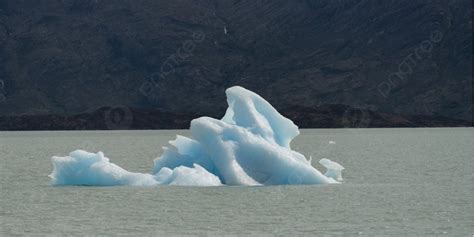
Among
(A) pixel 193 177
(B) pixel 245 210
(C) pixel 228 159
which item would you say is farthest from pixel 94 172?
(B) pixel 245 210

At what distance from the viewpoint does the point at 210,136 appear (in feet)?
131

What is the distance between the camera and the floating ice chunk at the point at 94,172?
41.2m

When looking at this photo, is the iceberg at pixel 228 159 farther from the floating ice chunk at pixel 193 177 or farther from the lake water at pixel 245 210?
→ the lake water at pixel 245 210

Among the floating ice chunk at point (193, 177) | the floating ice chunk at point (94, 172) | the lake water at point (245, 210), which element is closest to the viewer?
the lake water at point (245, 210)

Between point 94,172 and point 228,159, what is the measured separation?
652 centimetres

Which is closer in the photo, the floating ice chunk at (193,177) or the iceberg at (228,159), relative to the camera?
the iceberg at (228,159)

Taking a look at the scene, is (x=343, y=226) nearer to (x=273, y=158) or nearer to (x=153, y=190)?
(x=273, y=158)

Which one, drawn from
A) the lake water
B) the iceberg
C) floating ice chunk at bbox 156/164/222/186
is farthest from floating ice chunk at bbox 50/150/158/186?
floating ice chunk at bbox 156/164/222/186

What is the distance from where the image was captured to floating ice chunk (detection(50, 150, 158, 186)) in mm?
41219

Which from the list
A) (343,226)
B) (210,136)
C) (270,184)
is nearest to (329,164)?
(270,184)

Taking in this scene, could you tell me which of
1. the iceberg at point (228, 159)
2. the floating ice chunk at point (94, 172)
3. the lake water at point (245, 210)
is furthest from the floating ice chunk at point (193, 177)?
the floating ice chunk at point (94, 172)

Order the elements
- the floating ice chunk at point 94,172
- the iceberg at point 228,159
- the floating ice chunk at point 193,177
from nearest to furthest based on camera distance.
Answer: the iceberg at point 228,159 < the floating ice chunk at point 193,177 < the floating ice chunk at point 94,172

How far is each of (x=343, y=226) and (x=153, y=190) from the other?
41.7ft

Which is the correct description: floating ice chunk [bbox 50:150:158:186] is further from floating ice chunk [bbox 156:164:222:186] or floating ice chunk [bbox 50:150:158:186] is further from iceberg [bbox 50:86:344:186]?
floating ice chunk [bbox 156:164:222:186]
